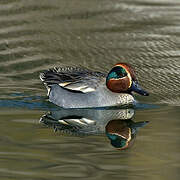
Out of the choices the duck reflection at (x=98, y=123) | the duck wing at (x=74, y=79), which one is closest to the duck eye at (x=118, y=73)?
the duck wing at (x=74, y=79)

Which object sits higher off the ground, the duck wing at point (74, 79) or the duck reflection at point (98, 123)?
the duck wing at point (74, 79)

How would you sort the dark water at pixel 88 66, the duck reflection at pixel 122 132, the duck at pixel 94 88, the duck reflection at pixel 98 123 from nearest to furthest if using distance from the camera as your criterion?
the dark water at pixel 88 66 → the duck reflection at pixel 122 132 → the duck reflection at pixel 98 123 → the duck at pixel 94 88

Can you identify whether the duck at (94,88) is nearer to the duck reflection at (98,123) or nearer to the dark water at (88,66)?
the duck reflection at (98,123)

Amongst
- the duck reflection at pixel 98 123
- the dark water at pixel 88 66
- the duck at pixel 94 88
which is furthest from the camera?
the duck at pixel 94 88

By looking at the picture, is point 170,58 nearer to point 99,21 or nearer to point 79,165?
point 99,21

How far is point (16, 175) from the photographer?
23.3 ft

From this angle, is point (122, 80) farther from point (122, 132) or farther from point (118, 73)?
point (122, 132)

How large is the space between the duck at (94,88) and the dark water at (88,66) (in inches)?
10.4

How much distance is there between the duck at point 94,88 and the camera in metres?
10.2

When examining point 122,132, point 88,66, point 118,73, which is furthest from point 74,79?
point 88,66

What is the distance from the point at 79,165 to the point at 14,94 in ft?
11.8

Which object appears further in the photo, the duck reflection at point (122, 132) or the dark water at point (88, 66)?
the duck reflection at point (122, 132)

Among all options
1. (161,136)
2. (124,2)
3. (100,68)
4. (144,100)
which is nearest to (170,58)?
(100,68)

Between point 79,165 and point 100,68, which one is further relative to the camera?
point 100,68
